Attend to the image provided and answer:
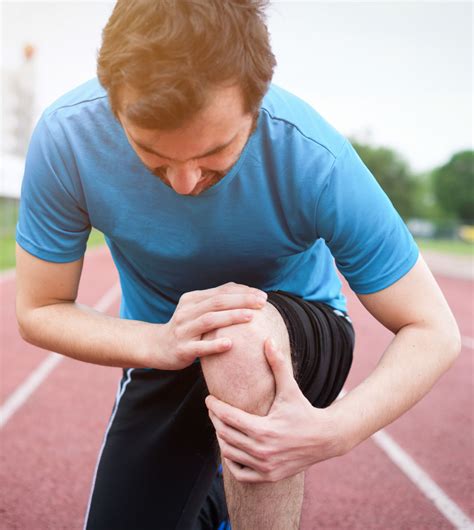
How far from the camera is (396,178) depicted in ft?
205

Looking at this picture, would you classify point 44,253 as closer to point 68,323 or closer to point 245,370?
point 68,323

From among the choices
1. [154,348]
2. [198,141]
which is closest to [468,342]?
[154,348]

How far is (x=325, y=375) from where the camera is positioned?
6.66 feet

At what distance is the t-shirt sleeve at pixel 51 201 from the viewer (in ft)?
6.55

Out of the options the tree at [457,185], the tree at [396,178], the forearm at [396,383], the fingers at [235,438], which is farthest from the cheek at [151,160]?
the tree at [457,185]

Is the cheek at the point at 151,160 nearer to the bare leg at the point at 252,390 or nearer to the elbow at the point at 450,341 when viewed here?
the bare leg at the point at 252,390

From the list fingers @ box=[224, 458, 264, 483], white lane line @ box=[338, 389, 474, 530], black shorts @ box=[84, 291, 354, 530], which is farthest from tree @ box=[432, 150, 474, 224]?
fingers @ box=[224, 458, 264, 483]

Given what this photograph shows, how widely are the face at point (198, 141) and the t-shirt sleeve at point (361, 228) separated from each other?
301mm

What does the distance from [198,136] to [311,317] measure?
0.69 meters

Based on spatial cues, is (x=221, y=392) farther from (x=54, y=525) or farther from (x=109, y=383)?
(x=109, y=383)

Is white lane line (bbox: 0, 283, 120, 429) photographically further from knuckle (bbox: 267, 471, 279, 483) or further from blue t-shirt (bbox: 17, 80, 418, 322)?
knuckle (bbox: 267, 471, 279, 483)

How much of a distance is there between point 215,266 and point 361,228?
19.6 inches

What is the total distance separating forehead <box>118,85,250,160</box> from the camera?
5.28 ft

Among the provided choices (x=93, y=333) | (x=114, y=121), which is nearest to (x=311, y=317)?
(x=93, y=333)
